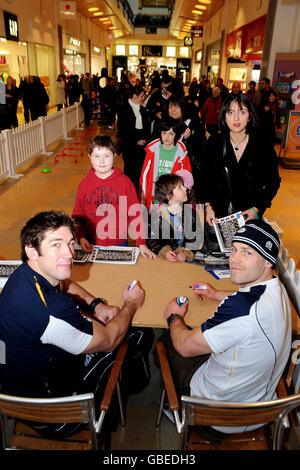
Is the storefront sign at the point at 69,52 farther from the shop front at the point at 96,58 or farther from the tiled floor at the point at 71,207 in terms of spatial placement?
the tiled floor at the point at 71,207

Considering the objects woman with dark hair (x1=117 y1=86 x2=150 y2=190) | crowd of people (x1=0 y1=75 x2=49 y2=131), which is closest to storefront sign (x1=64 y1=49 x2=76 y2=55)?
crowd of people (x1=0 y1=75 x2=49 y2=131)

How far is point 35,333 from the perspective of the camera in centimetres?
147

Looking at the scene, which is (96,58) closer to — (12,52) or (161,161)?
(12,52)

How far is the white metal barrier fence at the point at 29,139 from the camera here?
6664mm

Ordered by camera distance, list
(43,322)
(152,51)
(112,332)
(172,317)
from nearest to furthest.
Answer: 1. (43,322)
2. (112,332)
3. (172,317)
4. (152,51)

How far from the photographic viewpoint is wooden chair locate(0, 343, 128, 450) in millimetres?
1302

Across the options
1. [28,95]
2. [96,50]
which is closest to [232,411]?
[28,95]

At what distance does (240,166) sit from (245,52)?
11731mm

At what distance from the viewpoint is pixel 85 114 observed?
13312mm

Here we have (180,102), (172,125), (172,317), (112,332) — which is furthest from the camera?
(180,102)

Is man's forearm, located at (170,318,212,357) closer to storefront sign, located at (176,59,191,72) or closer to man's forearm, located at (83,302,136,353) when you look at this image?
man's forearm, located at (83,302,136,353)

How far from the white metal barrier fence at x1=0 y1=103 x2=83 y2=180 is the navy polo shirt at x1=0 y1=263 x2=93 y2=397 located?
5688 millimetres

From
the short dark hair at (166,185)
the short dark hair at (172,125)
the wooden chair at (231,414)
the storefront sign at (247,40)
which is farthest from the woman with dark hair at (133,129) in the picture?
the storefront sign at (247,40)

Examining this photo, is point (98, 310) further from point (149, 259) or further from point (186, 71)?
point (186, 71)
